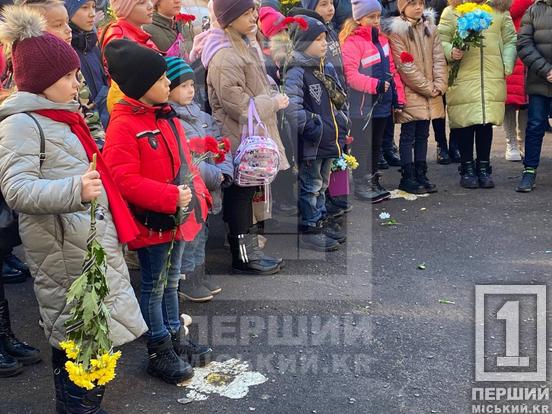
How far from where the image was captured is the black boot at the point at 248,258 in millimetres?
5586

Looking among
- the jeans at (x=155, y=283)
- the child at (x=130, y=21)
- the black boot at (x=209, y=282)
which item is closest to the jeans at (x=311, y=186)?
the black boot at (x=209, y=282)

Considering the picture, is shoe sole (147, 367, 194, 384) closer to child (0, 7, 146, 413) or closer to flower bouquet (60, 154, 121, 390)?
child (0, 7, 146, 413)

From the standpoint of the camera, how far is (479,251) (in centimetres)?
598

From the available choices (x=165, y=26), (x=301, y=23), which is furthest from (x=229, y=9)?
(x=301, y=23)

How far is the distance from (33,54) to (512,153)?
6.68m

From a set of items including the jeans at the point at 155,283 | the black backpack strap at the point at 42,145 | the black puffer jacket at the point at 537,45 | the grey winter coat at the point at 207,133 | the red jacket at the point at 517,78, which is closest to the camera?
the black backpack strap at the point at 42,145

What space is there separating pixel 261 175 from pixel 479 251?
6.50 feet

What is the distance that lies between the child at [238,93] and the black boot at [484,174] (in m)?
3.03

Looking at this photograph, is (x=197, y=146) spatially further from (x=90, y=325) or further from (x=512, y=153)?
(x=512, y=153)

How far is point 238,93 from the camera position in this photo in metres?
5.19

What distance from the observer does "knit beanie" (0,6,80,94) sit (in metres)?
3.40

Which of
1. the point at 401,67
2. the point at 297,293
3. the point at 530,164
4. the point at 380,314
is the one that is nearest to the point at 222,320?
the point at 297,293

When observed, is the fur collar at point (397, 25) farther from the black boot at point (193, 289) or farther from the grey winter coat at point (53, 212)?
the grey winter coat at point (53, 212)

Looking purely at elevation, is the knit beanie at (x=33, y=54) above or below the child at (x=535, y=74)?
above
